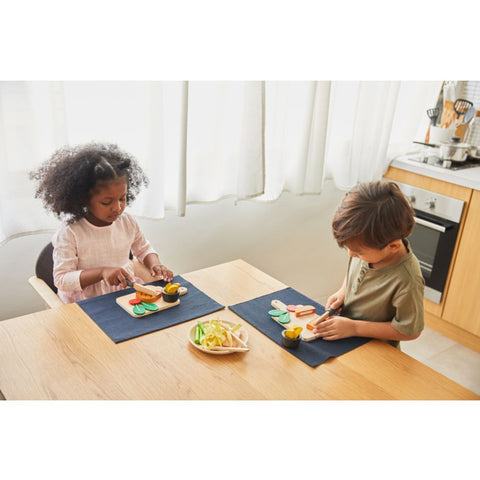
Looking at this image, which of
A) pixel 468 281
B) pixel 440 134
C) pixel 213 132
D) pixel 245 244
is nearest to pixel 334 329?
pixel 213 132

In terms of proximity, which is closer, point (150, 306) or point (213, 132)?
point (150, 306)

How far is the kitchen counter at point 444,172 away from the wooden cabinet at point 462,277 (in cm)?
2

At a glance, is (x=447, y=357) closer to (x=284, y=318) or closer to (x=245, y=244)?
(x=245, y=244)

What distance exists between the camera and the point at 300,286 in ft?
9.52

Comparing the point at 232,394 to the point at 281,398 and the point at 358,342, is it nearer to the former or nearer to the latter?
the point at 281,398

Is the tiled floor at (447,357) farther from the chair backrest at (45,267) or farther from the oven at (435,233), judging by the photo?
the chair backrest at (45,267)

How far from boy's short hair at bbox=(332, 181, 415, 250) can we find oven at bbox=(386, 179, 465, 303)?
1.31 metres

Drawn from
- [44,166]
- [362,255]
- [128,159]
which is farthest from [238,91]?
[362,255]

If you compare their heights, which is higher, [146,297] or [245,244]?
[146,297]

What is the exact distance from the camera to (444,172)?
2.51 metres

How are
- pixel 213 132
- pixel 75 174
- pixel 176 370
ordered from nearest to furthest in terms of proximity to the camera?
pixel 176 370 < pixel 75 174 < pixel 213 132

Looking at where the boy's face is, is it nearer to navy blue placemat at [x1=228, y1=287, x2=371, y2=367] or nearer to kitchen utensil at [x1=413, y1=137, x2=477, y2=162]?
navy blue placemat at [x1=228, y1=287, x2=371, y2=367]

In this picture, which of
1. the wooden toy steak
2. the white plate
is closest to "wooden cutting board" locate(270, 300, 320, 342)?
the wooden toy steak

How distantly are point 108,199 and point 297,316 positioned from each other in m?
0.69
